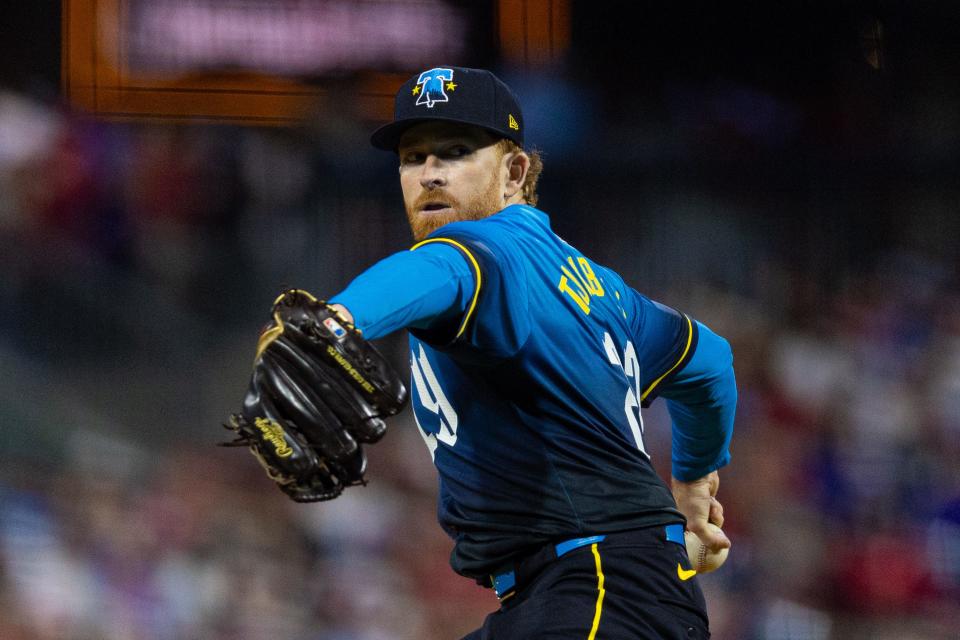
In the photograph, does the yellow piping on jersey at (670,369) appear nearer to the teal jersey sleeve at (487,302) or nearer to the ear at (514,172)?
the ear at (514,172)

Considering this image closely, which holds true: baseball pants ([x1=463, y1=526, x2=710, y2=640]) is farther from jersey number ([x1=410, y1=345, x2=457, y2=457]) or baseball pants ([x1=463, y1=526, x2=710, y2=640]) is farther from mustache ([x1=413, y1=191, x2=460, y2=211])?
mustache ([x1=413, y1=191, x2=460, y2=211])

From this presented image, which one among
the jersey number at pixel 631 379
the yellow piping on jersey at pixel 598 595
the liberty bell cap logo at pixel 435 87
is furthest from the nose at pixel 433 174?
the yellow piping on jersey at pixel 598 595

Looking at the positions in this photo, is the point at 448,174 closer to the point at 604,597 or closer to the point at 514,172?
the point at 514,172

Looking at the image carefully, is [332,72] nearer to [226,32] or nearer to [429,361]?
[226,32]

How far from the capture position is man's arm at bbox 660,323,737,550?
10.7 ft

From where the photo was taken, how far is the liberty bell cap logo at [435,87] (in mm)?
2852

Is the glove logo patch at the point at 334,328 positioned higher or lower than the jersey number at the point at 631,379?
higher

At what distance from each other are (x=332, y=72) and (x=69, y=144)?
5.52 ft

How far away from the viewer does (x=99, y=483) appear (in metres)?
6.85

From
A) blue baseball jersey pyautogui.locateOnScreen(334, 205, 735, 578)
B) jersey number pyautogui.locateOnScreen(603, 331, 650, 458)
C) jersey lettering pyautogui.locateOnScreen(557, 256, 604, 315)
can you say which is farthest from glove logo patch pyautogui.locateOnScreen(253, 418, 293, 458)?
jersey number pyautogui.locateOnScreen(603, 331, 650, 458)

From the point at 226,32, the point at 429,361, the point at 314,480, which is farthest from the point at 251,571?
the point at 314,480

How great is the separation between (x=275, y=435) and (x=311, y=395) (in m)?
0.08

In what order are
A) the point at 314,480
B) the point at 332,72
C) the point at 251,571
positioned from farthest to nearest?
the point at 332,72 < the point at 251,571 < the point at 314,480

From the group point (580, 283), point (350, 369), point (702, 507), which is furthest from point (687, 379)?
point (350, 369)
